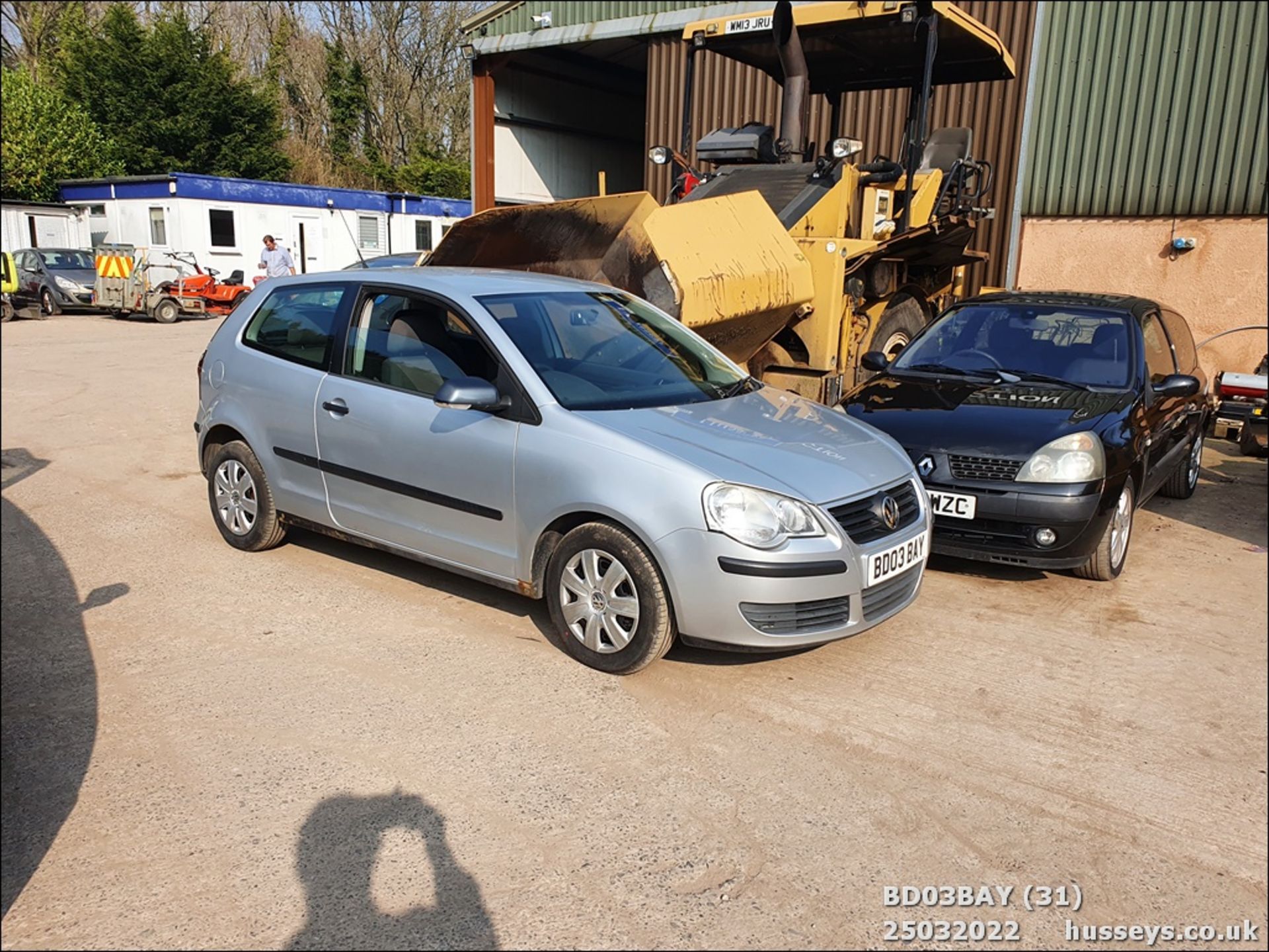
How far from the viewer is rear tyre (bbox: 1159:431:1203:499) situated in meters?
7.32

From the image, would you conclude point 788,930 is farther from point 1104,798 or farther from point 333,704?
point 333,704

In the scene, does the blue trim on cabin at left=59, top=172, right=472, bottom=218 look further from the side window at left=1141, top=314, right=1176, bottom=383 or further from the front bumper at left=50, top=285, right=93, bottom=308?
the side window at left=1141, top=314, right=1176, bottom=383

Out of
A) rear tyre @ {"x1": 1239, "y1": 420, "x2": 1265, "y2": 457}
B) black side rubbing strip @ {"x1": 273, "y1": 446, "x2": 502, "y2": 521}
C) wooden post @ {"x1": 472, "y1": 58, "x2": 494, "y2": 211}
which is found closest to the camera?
black side rubbing strip @ {"x1": 273, "y1": 446, "x2": 502, "y2": 521}

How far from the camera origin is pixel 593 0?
1589cm

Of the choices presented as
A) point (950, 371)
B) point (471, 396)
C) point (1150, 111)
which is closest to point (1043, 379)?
point (950, 371)

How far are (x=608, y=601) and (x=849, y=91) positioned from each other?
7.91 metres

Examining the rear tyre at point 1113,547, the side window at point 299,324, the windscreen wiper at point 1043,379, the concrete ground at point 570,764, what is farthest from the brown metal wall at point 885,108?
the concrete ground at point 570,764

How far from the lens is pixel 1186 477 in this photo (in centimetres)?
748

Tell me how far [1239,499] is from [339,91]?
39816 mm

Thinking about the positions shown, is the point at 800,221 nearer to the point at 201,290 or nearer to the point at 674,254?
the point at 674,254

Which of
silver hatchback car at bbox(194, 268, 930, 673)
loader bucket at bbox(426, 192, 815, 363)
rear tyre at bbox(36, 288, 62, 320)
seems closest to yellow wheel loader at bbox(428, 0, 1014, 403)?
loader bucket at bbox(426, 192, 815, 363)

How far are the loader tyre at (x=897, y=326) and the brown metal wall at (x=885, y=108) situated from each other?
4595 mm

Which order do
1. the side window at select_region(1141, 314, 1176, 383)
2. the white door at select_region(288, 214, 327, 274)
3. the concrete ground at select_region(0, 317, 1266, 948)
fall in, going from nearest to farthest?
the concrete ground at select_region(0, 317, 1266, 948)
the side window at select_region(1141, 314, 1176, 383)
the white door at select_region(288, 214, 327, 274)

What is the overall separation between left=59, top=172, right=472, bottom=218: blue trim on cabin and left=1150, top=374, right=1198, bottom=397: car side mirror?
2128cm
